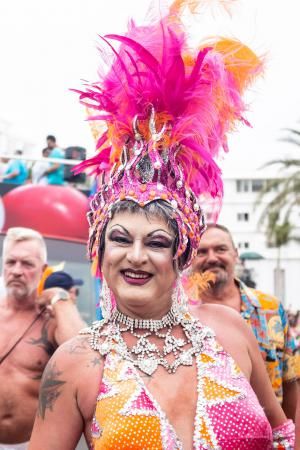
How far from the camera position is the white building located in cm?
3872

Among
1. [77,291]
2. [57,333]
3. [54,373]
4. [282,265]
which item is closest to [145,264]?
[54,373]

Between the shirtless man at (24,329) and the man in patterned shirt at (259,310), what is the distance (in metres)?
0.89

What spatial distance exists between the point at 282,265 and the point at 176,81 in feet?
127

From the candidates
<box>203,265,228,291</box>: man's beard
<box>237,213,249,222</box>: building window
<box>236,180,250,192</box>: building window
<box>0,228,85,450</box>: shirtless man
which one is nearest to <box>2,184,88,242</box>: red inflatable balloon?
<box>0,228,85,450</box>: shirtless man

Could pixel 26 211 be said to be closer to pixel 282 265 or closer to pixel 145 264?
pixel 145 264

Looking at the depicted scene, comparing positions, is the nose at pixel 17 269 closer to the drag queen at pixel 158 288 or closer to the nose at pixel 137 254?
the drag queen at pixel 158 288

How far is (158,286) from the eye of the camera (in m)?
2.51

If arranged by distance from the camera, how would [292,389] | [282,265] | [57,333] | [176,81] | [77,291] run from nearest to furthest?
[176,81] → [292,389] → [57,333] → [77,291] → [282,265]

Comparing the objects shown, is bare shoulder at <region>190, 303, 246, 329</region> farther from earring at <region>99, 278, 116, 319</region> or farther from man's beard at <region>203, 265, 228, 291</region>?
man's beard at <region>203, 265, 228, 291</region>

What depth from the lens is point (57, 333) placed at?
4570mm

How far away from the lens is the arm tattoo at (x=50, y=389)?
2.46m

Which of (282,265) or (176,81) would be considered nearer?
(176,81)

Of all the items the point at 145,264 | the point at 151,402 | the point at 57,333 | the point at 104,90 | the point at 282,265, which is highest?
the point at 104,90

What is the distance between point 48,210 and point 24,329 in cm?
457
